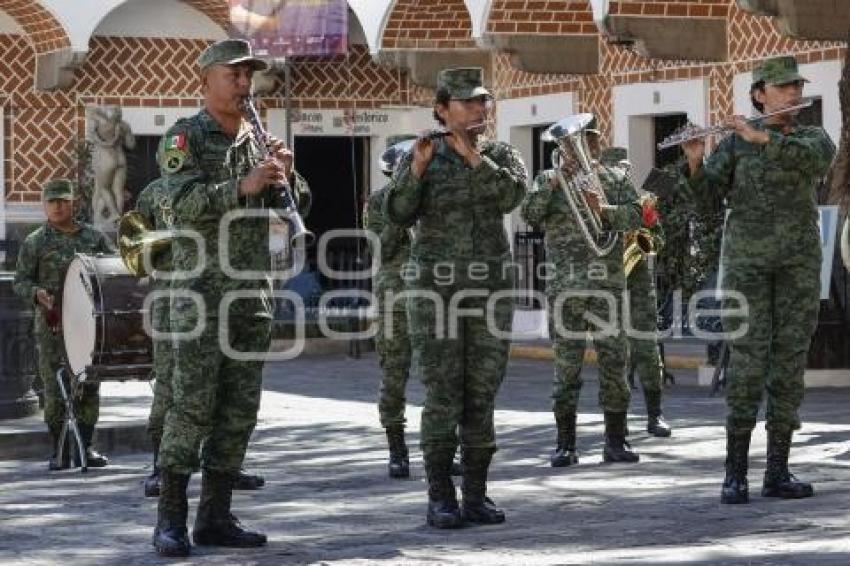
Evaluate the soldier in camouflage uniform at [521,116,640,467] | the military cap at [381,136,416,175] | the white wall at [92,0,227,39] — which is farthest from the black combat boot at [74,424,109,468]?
the white wall at [92,0,227,39]

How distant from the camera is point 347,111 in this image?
98.5 feet

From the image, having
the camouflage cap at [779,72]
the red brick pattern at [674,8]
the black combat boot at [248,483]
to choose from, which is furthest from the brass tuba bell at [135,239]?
the red brick pattern at [674,8]

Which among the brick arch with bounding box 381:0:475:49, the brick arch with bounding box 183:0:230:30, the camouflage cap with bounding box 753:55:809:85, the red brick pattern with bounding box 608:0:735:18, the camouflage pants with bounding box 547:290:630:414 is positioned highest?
the brick arch with bounding box 183:0:230:30

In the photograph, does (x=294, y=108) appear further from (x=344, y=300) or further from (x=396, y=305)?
(x=396, y=305)

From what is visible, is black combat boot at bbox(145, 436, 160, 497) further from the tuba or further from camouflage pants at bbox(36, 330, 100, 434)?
the tuba

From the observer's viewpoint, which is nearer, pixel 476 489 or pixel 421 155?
pixel 421 155

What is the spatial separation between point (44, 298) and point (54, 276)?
0.24 m

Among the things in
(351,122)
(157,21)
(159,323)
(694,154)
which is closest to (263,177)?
(159,323)

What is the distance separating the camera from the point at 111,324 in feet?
42.7

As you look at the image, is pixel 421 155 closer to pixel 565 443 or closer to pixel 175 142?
pixel 175 142

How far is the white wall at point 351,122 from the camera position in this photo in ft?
98.0

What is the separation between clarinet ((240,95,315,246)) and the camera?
8.95 meters

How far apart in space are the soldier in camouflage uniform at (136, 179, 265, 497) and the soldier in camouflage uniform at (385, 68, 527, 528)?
110cm

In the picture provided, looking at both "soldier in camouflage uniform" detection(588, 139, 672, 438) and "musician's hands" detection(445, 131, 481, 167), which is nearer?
"musician's hands" detection(445, 131, 481, 167)
